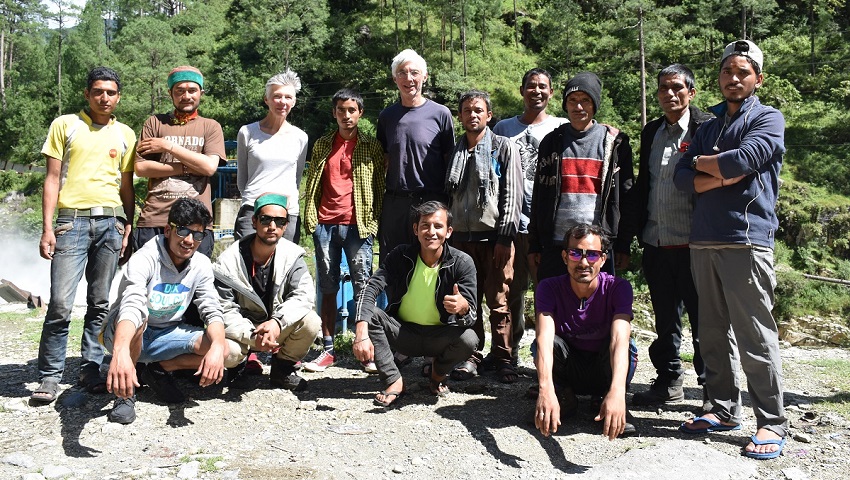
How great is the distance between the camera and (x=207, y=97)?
45969 millimetres

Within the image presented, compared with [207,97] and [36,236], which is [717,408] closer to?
[36,236]

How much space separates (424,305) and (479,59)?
38.8 meters

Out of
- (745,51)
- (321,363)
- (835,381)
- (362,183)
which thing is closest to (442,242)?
(362,183)

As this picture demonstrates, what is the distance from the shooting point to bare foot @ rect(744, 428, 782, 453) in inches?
151

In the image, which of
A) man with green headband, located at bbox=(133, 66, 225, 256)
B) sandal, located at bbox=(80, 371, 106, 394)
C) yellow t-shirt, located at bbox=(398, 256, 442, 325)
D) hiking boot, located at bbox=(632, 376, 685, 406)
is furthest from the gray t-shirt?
sandal, located at bbox=(80, 371, 106, 394)

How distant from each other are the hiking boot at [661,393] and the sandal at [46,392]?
4.39 m

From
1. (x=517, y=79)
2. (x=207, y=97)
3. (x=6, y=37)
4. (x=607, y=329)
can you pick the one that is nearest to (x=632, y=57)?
(x=517, y=79)

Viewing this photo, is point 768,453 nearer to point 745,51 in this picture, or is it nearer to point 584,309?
point 584,309

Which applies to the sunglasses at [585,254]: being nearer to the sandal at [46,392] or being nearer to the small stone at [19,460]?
the small stone at [19,460]

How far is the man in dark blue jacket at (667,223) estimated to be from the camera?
186 inches

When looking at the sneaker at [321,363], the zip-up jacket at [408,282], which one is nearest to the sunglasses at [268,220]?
the zip-up jacket at [408,282]

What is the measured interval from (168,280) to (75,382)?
65.8 inches

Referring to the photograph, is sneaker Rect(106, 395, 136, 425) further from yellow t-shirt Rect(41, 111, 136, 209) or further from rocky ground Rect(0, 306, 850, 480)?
yellow t-shirt Rect(41, 111, 136, 209)

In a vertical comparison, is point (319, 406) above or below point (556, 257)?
below
